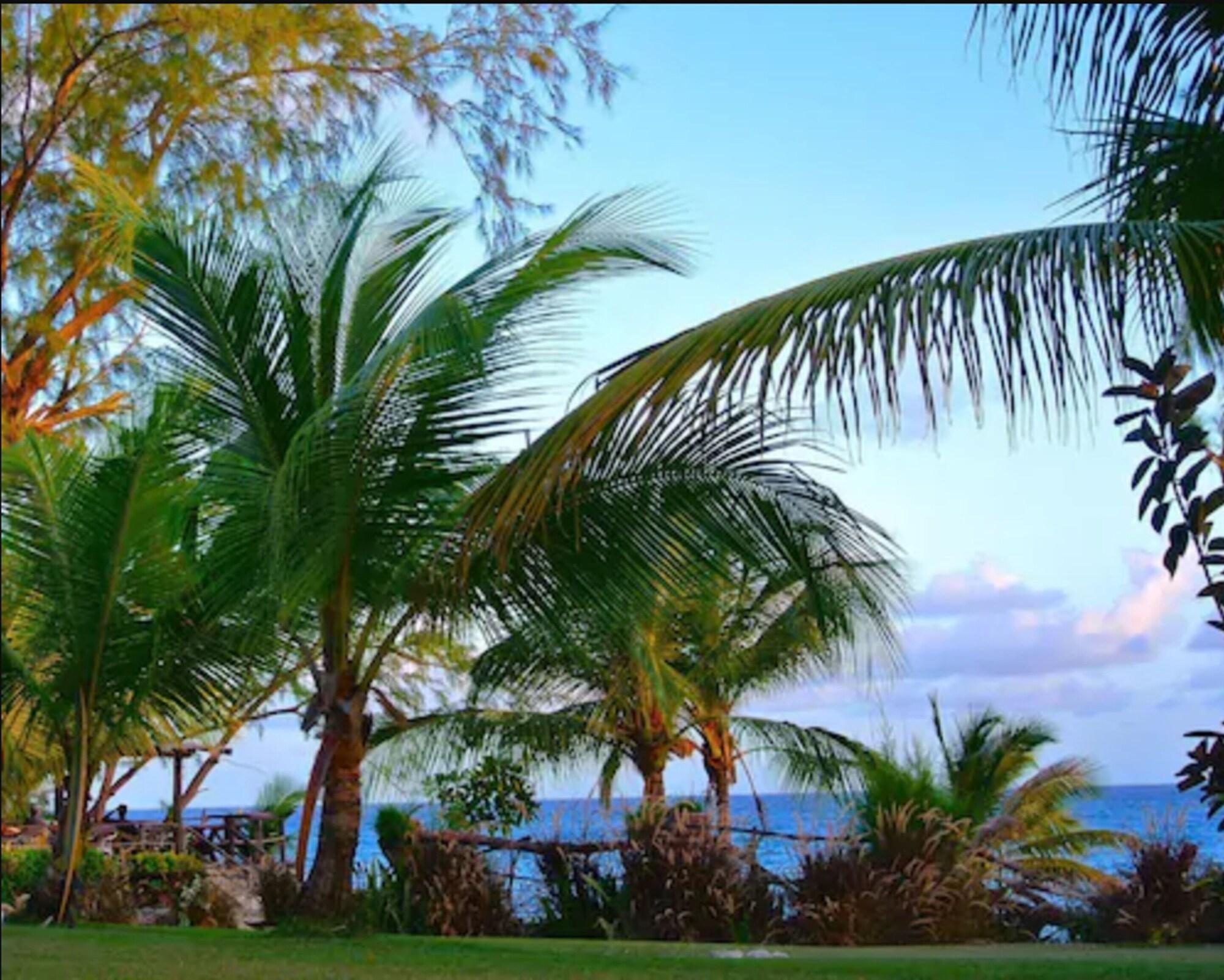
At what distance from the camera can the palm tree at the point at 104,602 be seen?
11102 mm

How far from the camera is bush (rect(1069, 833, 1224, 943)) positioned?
10945 millimetres

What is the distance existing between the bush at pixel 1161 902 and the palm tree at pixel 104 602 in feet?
21.6

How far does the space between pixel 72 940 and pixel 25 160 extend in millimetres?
9406

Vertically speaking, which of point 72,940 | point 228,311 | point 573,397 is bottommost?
point 72,940

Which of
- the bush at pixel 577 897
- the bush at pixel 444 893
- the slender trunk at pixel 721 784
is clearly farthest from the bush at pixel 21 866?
the slender trunk at pixel 721 784

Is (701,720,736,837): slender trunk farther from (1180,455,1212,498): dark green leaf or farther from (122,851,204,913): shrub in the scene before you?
(1180,455,1212,498): dark green leaf

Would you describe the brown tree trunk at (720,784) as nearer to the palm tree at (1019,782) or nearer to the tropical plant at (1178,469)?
the palm tree at (1019,782)

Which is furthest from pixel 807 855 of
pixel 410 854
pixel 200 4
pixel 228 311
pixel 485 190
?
pixel 200 4

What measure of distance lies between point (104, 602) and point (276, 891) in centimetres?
328

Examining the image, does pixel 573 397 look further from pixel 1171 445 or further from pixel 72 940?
pixel 72 940

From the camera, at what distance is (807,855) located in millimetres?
11688

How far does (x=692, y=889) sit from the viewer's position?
11.6 metres

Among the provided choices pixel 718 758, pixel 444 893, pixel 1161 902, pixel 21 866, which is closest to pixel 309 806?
pixel 444 893

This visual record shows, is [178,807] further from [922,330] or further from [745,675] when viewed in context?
[922,330]
